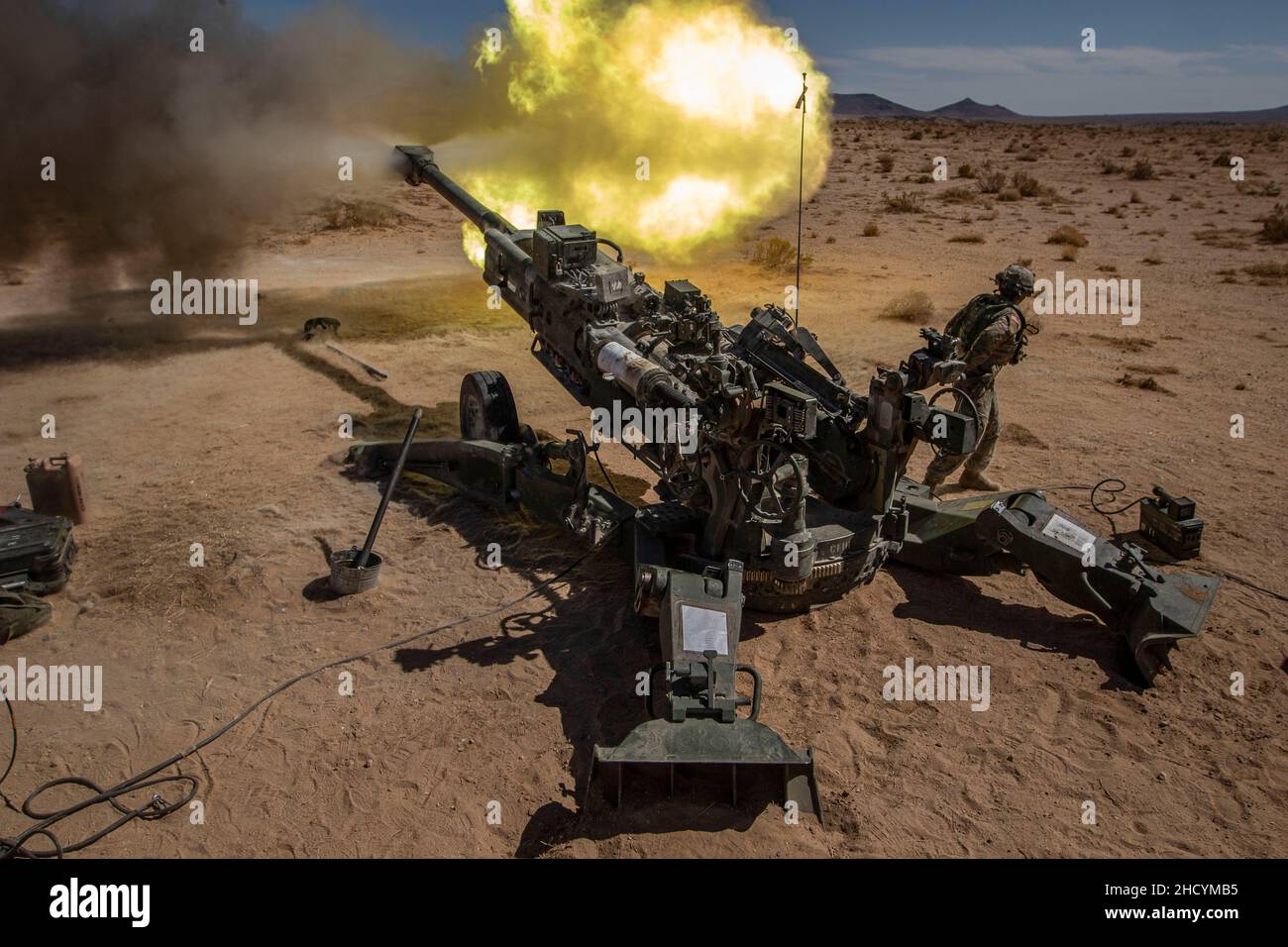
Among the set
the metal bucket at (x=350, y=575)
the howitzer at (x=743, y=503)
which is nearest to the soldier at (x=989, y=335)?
the howitzer at (x=743, y=503)

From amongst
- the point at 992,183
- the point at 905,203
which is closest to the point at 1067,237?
the point at 905,203

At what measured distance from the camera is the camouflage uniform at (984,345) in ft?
29.9

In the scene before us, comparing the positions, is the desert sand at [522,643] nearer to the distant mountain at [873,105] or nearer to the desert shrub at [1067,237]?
the desert shrub at [1067,237]

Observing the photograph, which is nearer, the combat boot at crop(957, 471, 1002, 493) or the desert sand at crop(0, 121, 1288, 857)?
the desert sand at crop(0, 121, 1288, 857)

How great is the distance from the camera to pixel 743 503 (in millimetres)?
7027

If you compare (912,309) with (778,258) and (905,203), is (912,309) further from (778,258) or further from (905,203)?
(905,203)

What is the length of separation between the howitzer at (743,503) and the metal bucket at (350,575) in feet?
5.18

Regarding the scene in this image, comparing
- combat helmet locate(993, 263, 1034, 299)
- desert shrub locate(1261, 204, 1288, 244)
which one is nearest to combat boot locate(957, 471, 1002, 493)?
combat helmet locate(993, 263, 1034, 299)

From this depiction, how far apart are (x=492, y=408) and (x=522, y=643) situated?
→ 3190 mm

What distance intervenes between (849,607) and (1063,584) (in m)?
1.64

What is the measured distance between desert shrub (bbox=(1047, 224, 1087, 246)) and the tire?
56.4ft

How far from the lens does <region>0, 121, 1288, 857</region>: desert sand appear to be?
567 centimetres

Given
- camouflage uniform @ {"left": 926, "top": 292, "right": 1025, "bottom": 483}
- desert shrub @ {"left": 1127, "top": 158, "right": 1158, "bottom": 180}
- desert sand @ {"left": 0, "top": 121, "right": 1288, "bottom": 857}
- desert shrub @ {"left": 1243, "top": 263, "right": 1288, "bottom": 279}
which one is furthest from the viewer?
desert shrub @ {"left": 1127, "top": 158, "right": 1158, "bottom": 180}

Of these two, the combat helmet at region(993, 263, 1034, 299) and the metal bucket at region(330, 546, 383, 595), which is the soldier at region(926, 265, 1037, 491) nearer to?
the combat helmet at region(993, 263, 1034, 299)
